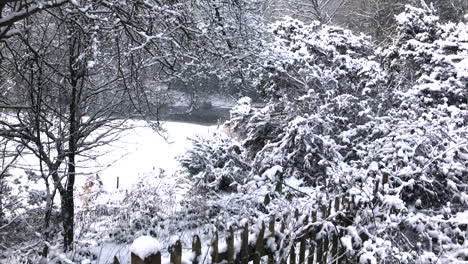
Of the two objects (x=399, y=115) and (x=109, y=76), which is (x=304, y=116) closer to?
(x=399, y=115)

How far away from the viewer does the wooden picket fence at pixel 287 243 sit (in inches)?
87.7

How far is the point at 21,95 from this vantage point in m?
6.41

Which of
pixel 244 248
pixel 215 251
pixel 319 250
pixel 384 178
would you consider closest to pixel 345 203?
pixel 319 250

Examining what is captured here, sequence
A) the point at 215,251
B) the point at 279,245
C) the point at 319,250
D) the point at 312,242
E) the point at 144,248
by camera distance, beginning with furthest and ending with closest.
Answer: the point at 319,250 < the point at 312,242 < the point at 279,245 < the point at 215,251 < the point at 144,248

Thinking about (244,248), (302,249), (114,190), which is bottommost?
(114,190)

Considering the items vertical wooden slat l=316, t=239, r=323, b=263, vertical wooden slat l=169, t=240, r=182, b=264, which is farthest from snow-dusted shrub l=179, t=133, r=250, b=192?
vertical wooden slat l=169, t=240, r=182, b=264

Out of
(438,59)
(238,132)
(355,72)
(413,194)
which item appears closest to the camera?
(413,194)

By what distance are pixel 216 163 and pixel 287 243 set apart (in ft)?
19.0

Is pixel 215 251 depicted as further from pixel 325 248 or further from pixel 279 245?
pixel 325 248

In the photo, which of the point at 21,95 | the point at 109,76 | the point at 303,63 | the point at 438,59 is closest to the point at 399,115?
the point at 438,59

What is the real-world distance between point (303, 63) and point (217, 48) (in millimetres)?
3639

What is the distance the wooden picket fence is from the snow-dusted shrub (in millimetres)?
4424

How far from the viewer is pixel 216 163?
28.4 feet

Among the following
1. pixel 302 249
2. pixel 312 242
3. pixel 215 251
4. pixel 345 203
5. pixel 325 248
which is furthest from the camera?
pixel 345 203
